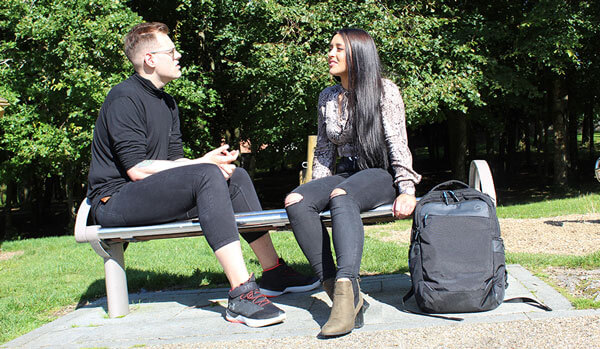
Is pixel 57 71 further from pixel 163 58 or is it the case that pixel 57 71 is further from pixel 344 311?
pixel 344 311

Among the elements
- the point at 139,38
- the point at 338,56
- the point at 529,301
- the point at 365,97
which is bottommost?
the point at 529,301

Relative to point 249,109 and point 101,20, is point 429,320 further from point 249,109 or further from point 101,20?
point 249,109

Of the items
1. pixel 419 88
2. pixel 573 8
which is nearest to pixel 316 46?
pixel 419 88

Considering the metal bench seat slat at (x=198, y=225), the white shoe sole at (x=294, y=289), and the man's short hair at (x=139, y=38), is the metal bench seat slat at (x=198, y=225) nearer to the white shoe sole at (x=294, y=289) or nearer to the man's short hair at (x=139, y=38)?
the white shoe sole at (x=294, y=289)

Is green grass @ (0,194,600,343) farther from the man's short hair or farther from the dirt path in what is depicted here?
the man's short hair

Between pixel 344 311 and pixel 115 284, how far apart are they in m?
1.57

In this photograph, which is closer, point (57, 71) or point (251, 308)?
point (251, 308)

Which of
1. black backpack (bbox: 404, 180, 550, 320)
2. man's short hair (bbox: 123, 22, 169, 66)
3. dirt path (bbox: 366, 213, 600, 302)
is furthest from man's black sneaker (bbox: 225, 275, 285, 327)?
dirt path (bbox: 366, 213, 600, 302)

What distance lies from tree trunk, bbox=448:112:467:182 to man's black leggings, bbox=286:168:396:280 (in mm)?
14374

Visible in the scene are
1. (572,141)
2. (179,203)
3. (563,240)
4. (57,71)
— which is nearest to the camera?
(179,203)

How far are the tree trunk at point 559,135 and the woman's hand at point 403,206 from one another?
16.0 m

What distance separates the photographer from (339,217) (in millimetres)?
2943

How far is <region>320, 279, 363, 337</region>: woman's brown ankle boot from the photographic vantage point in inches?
105

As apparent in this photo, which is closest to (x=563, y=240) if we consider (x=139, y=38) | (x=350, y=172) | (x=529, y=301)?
(x=529, y=301)
